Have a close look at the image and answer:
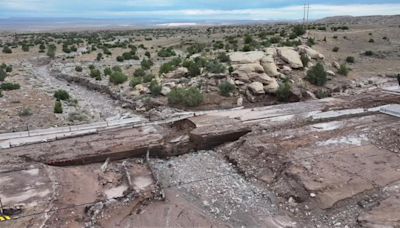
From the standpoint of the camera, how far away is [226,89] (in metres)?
16.7

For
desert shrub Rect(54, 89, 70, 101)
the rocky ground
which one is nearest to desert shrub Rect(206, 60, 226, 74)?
the rocky ground

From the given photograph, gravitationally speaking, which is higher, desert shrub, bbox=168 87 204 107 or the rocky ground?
desert shrub, bbox=168 87 204 107

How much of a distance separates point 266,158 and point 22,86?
576 inches

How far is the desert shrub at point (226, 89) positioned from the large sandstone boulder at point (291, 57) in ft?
16.1

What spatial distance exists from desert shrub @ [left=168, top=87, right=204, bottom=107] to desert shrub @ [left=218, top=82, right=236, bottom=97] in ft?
3.99

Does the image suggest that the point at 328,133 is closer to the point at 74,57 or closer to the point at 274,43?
the point at 274,43

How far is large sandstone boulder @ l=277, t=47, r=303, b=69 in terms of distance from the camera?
20.2 meters

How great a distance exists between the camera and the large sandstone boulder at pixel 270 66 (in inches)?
738

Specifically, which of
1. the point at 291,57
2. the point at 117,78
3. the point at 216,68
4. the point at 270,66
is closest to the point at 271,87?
the point at 270,66

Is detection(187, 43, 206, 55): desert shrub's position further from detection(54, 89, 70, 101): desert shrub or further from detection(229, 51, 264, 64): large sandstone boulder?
detection(54, 89, 70, 101): desert shrub

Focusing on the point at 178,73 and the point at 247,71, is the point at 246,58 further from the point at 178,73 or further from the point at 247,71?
the point at 178,73

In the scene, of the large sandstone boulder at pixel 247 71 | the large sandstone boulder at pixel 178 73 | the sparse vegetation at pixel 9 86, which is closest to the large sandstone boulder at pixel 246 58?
the large sandstone boulder at pixel 247 71

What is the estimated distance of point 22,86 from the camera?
20078 mm

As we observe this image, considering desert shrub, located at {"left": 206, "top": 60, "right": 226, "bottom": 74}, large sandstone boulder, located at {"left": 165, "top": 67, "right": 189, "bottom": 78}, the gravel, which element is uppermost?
desert shrub, located at {"left": 206, "top": 60, "right": 226, "bottom": 74}
